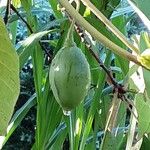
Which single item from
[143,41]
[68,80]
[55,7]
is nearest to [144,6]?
[143,41]

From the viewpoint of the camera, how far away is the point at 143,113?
1.41 ft

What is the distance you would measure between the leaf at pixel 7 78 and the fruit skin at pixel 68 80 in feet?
0.49

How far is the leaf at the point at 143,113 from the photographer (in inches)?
16.8

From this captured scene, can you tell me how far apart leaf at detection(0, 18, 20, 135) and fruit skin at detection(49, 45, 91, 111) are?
0.15 m

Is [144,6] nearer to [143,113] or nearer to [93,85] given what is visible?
[143,113]

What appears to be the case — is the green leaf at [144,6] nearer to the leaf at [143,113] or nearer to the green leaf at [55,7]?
the leaf at [143,113]

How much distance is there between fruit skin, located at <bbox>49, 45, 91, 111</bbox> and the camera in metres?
0.53

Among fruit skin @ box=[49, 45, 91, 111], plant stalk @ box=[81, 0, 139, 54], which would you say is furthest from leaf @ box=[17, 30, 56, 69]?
plant stalk @ box=[81, 0, 139, 54]

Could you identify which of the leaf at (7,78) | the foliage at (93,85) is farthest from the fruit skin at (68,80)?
the leaf at (7,78)

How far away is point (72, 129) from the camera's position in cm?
101

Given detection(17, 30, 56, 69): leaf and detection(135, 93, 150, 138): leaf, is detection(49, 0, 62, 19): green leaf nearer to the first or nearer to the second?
detection(17, 30, 56, 69): leaf

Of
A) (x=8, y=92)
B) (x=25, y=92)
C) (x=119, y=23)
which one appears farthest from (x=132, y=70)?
(x=25, y=92)

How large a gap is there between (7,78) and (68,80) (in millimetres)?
162

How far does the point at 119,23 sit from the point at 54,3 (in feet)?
0.50
